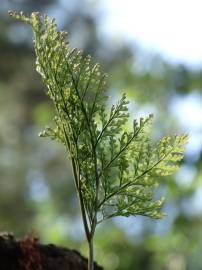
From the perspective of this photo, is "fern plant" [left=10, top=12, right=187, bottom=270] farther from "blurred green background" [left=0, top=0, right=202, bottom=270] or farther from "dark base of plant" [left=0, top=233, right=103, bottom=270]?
A: "blurred green background" [left=0, top=0, right=202, bottom=270]

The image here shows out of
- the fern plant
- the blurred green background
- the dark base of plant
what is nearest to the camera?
the fern plant

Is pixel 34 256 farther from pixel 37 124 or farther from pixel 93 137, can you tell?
pixel 37 124

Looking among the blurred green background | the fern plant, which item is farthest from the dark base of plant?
the blurred green background

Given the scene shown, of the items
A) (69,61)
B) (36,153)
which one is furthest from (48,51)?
(36,153)

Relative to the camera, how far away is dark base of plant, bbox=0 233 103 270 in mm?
1185

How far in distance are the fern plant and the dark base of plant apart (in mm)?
199

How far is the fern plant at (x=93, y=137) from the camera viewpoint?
41.0 inches

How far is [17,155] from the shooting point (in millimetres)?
13773

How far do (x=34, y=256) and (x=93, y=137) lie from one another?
29cm

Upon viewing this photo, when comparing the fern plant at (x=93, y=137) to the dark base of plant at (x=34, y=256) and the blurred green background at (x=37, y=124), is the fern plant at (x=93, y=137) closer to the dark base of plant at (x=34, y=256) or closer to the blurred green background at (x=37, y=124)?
the dark base of plant at (x=34, y=256)

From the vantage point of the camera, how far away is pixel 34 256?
1.21m

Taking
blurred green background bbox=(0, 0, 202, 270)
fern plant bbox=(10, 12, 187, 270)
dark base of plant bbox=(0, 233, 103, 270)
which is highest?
blurred green background bbox=(0, 0, 202, 270)

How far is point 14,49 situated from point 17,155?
7.61ft

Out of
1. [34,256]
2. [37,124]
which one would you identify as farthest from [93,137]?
[37,124]
